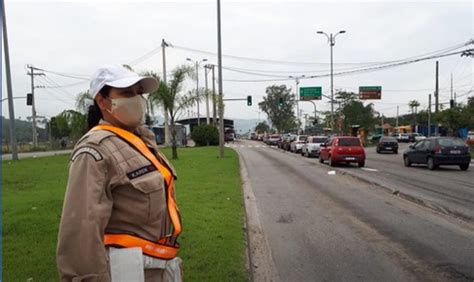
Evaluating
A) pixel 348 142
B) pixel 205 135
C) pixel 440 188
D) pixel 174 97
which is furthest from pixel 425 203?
Result: pixel 205 135

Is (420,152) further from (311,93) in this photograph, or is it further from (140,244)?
(311,93)

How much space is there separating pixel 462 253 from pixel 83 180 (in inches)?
240

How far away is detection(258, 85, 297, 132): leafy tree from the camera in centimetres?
11399

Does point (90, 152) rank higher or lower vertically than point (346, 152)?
higher

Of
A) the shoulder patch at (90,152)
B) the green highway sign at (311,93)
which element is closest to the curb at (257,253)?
the shoulder patch at (90,152)

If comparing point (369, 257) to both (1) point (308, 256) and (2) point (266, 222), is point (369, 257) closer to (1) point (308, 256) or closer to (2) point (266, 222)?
(1) point (308, 256)

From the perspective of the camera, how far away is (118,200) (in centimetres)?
232

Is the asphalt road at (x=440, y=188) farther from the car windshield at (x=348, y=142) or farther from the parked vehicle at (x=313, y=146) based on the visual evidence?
the parked vehicle at (x=313, y=146)

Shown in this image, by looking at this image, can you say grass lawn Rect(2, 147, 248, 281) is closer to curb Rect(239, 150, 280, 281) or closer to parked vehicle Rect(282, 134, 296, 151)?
curb Rect(239, 150, 280, 281)

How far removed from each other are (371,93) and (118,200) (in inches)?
2621

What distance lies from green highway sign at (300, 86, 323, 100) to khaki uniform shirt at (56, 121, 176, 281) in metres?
65.6

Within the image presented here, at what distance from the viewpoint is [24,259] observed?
18.2 ft

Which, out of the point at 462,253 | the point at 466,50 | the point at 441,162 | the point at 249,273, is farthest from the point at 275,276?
the point at 466,50

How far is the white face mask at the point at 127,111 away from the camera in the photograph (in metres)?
2.53
